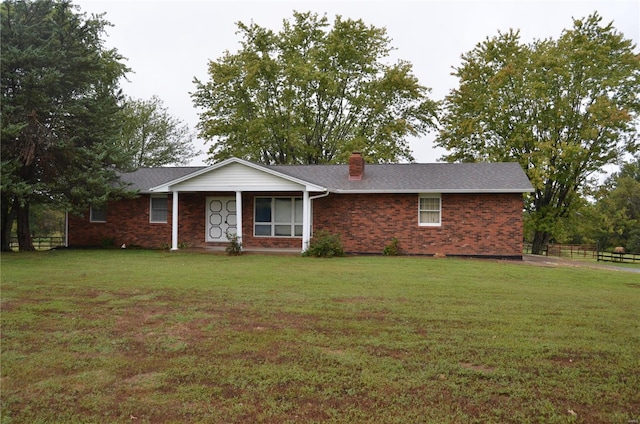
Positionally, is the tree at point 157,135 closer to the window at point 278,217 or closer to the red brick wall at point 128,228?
the red brick wall at point 128,228

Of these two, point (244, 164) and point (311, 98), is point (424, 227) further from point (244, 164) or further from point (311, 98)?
point (311, 98)

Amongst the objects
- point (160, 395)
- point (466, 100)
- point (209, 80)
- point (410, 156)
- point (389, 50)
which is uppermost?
point (389, 50)

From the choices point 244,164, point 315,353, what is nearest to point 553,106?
point 244,164

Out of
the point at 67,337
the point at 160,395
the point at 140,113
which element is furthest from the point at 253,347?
the point at 140,113

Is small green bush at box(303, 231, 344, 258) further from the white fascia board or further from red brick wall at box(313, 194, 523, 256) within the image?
the white fascia board

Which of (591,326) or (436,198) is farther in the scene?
(436,198)

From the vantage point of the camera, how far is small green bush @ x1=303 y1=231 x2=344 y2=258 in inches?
650

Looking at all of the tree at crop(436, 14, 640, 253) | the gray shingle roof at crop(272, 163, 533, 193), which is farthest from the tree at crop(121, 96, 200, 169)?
the tree at crop(436, 14, 640, 253)

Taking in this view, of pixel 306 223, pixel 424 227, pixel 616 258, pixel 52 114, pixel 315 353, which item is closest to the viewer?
pixel 315 353

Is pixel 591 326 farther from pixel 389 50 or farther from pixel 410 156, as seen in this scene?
pixel 389 50

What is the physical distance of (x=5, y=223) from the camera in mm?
18422

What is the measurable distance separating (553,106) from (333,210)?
17699 mm

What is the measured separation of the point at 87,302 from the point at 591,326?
7.60 meters

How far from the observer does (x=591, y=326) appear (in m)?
6.20
